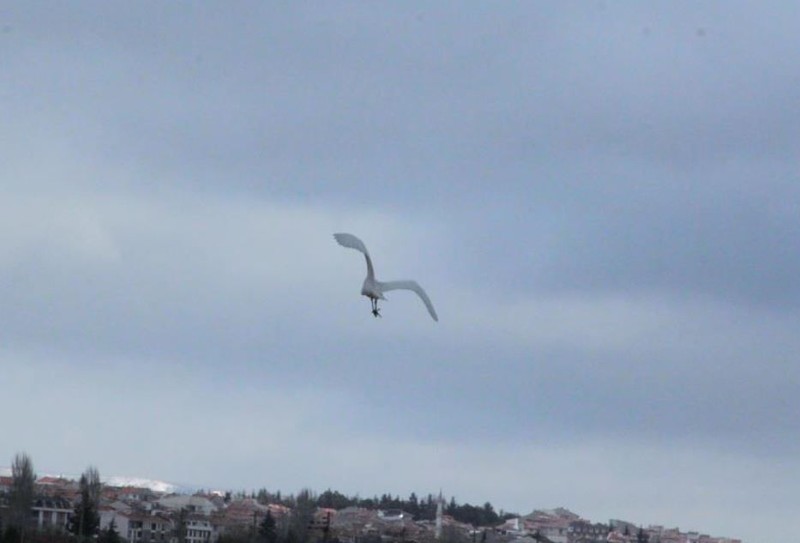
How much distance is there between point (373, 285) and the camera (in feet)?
137

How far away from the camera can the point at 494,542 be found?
158000 millimetres

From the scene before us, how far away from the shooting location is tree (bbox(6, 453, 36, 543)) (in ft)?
335

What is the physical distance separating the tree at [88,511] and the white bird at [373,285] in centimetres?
6081

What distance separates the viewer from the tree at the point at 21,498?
102 metres

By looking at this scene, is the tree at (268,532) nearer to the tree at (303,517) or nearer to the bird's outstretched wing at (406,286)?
the tree at (303,517)

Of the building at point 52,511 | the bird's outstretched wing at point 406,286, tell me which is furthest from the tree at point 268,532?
the bird's outstretched wing at point 406,286

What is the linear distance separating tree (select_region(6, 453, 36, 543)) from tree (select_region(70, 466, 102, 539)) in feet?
9.05

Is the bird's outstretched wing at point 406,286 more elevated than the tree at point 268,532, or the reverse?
the bird's outstretched wing at point 406,286

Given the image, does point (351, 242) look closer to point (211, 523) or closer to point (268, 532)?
point (268, 532)

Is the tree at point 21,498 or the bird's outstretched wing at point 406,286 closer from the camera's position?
the bird's outstretched wing at point 406,286

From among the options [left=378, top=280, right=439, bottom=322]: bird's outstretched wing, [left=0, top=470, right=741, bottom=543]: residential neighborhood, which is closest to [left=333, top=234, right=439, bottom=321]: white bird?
[left=378, top=280, right=439, bottom=322]: bird's outstretched wing

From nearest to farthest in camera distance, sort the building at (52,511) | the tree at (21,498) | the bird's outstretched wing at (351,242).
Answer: the bird's outstretched wing at (351,242) → the tree at (21,498) → the building at (52,511)

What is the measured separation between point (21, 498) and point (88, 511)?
4.67 metres

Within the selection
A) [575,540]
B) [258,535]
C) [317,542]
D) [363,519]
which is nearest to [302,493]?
[317,542]
